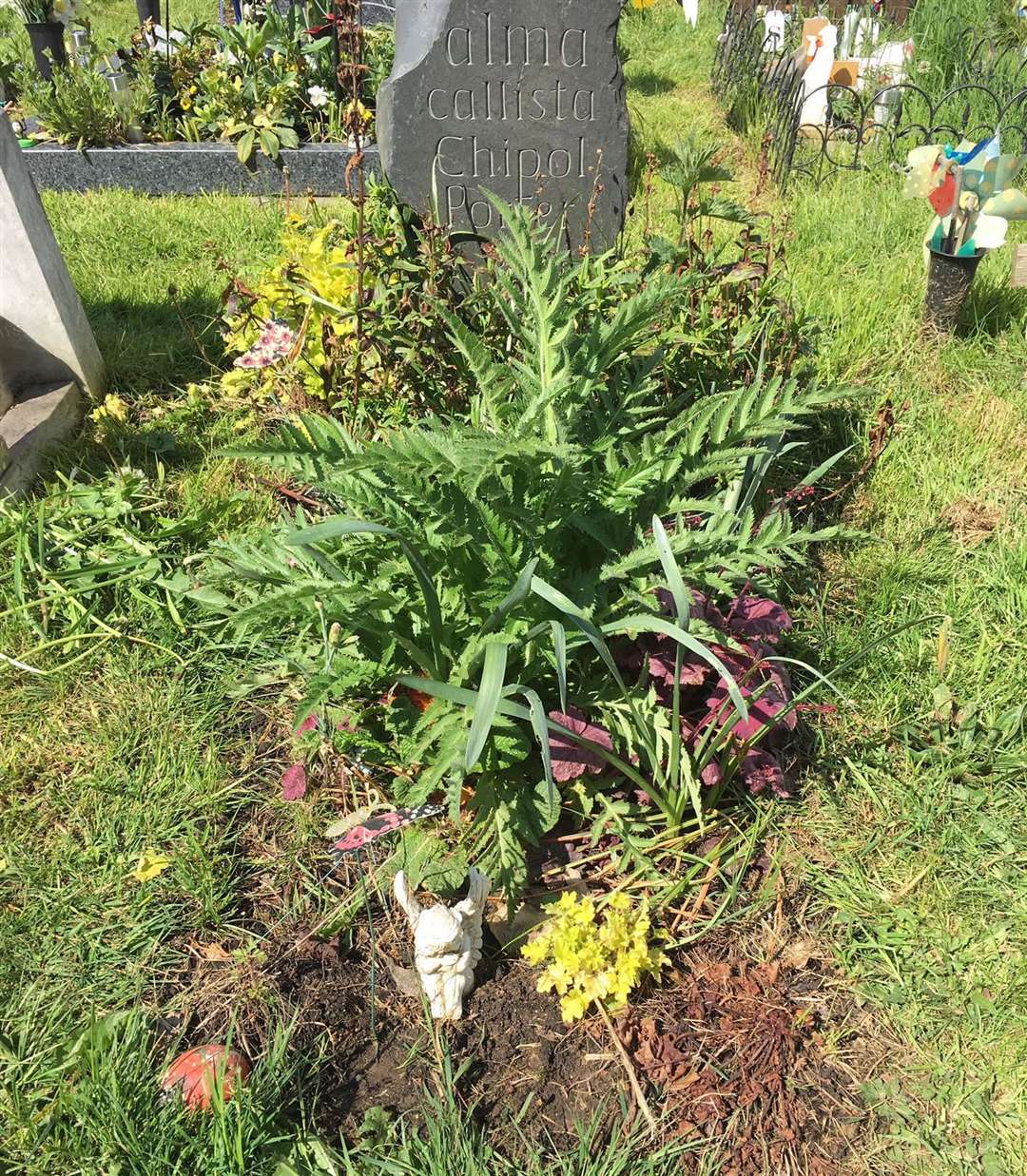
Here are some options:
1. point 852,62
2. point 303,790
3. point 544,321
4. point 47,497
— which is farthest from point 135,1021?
point 852,62

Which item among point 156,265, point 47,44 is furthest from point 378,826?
point 47,44

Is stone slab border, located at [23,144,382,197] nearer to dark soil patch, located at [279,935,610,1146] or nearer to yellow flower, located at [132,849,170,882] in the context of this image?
yellow flower, located at [132,849,170,882]

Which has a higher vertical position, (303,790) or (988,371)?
(988,371)

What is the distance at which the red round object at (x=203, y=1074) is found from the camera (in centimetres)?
152

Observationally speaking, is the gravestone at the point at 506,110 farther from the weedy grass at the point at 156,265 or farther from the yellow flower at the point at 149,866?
the yellow flower at the point at 149,866

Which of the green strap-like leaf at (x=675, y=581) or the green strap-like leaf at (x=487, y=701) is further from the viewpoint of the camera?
the green strap-like leaf at (x=675, y=581)

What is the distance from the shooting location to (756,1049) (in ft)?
5.49

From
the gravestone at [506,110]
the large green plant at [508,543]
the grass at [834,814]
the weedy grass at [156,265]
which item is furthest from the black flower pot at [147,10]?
the large green plant at [508,543]

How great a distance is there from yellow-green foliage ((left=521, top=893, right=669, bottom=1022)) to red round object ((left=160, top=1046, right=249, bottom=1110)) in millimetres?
520

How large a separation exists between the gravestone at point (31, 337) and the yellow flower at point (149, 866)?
4.68ft

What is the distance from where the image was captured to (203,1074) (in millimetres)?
1521

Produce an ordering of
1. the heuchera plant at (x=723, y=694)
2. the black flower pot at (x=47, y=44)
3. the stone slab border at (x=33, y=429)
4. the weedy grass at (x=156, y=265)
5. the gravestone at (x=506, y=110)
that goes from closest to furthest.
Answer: the heuchera plant at (x=723, y=694) → the stone slab border at (x=33, y=429) → the gravestone at (x=506, y=110) → the weedy grass at (x=156, y=265) → the black flower pot at (x=47, y=44)

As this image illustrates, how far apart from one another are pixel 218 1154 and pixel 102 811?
86 cm

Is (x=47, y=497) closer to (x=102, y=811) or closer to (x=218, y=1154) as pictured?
(x=102, y=811)
